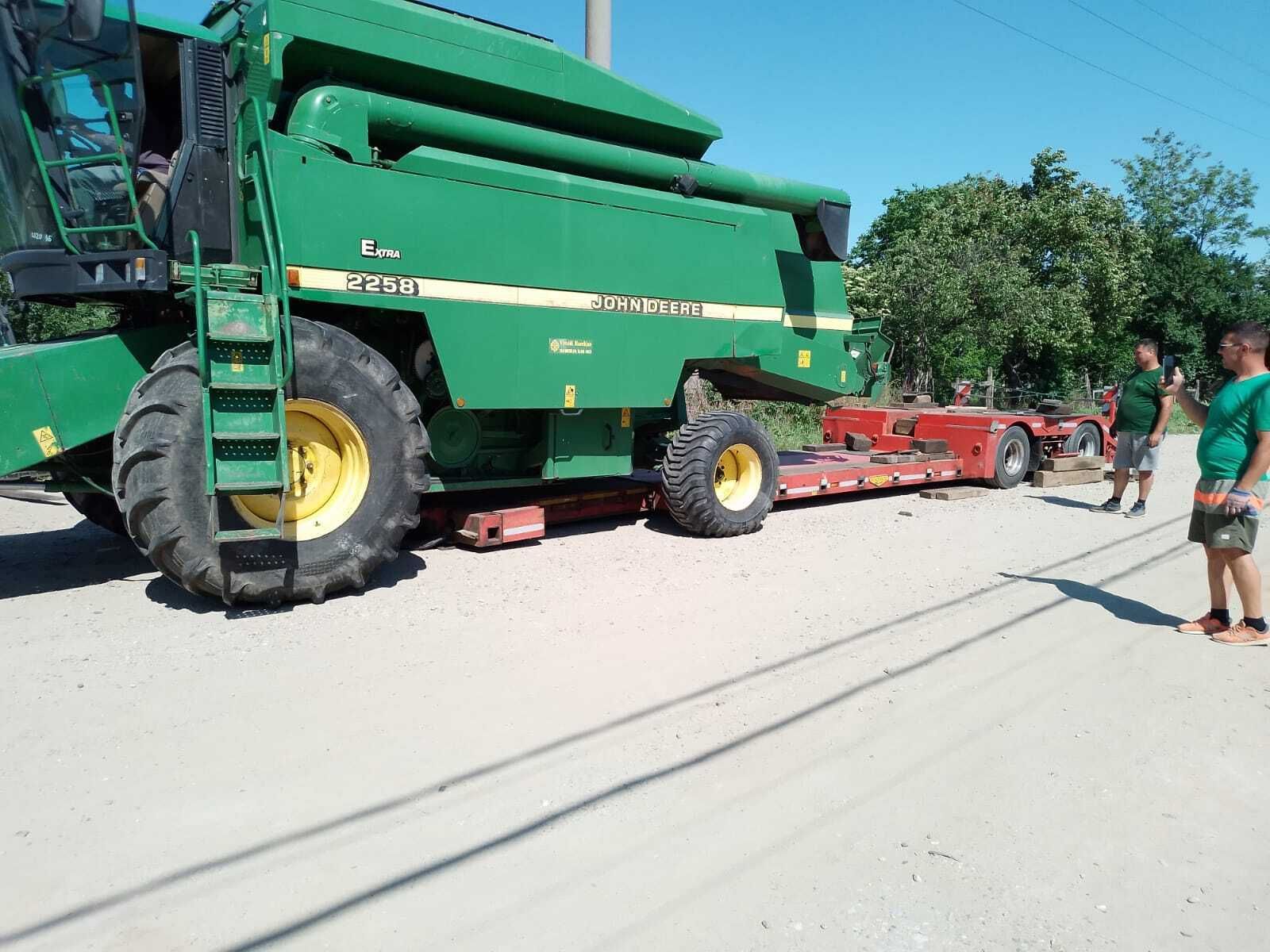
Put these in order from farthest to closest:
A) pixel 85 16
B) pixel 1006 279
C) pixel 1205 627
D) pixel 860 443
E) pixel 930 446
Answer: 1. pixel 1006 279
2. pixel 860 443
3. pixel 930 446
4. pixel 1205 627
5. pixel 85 16

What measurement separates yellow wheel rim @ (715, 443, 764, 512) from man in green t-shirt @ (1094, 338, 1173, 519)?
445 centimetres

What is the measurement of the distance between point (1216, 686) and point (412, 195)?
5760 mm

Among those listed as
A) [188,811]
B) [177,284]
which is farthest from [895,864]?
[177,284]

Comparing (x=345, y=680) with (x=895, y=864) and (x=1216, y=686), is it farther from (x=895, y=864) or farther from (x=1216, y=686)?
(x=1216, y=686)

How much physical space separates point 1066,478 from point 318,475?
10.1m

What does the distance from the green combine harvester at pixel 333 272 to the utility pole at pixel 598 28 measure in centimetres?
411

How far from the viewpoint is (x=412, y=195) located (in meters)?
6.19

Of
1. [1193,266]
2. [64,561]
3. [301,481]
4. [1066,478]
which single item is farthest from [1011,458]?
[1193,266]

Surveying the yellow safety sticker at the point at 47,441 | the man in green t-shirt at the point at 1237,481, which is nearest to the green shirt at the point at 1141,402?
the man in green t-shirt at the point at 1237,481

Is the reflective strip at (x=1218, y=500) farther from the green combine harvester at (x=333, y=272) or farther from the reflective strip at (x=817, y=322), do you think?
the reflective strip at (x=817, y=322)

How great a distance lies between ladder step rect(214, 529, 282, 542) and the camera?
16.6 feet

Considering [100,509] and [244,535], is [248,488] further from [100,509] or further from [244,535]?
[100,509]

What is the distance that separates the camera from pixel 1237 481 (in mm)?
5086

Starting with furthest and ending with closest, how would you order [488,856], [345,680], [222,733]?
[345,680], [222,733], [488,856]
